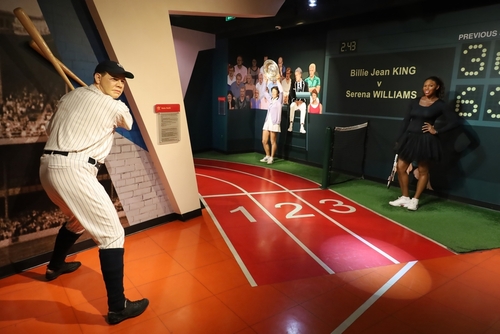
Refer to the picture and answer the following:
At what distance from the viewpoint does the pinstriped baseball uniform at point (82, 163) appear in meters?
2.65

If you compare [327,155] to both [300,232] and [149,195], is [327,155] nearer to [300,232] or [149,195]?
[300,232]

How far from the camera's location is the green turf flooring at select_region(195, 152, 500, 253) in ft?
14.6

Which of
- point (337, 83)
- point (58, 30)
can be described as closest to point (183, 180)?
point (58, 30)

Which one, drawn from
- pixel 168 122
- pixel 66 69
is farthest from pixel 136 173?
pixel 66 69

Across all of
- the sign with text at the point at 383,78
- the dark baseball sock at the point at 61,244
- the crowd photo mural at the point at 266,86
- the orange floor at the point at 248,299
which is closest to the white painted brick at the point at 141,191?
the orange floor at the point at 248,299

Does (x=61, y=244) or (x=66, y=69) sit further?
(x=66, y=69)

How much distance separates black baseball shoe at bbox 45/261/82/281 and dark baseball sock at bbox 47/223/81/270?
37mm

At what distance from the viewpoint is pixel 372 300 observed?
10.2 ft

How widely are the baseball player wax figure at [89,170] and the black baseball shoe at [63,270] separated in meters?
0.94

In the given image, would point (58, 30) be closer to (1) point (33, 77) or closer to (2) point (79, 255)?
(1) point (33, 77)

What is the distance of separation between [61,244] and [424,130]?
4943 mm

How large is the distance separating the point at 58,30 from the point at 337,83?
5.73m

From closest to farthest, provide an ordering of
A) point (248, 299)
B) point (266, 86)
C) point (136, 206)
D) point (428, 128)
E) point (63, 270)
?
point (248, 299) → point (63, 270) → point (136, 206) → point (428, 128) → point (266, 86)

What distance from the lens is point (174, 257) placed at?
152 inches
